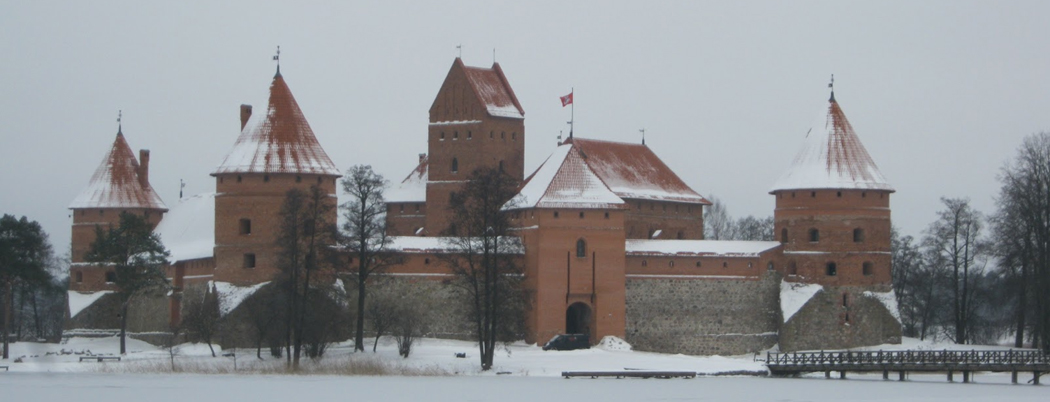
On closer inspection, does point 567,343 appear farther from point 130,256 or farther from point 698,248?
point 130,256

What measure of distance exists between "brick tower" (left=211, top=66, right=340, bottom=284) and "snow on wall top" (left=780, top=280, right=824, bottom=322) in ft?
51.8

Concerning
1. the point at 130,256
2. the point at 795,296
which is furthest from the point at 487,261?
the point at 130,256

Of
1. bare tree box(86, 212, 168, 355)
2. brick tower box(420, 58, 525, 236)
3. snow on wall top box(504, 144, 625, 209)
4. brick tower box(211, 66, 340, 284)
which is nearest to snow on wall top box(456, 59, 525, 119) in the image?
brick tower box(420, 58, 525, 236)

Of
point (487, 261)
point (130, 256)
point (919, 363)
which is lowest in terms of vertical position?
point (919, 363)

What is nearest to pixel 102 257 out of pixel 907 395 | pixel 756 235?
pixel 907 395

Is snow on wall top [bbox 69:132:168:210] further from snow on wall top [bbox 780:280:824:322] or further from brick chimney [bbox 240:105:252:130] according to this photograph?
snow on wall top [bbox 780:280:824:322]

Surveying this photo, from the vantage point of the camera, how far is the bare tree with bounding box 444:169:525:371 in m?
61.7

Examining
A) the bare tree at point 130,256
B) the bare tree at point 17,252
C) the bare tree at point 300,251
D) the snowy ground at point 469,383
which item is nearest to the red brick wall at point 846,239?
the snowy ground at point 469,383

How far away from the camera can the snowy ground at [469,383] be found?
1996 inches

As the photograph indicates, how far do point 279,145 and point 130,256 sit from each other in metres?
8.09

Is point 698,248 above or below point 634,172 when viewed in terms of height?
below

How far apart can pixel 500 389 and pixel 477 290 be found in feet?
32.8

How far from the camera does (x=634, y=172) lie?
76688mm

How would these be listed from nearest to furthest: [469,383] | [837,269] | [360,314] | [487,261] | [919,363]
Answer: [469,383], [919,363], [487,261], [360,314], [837,269]
